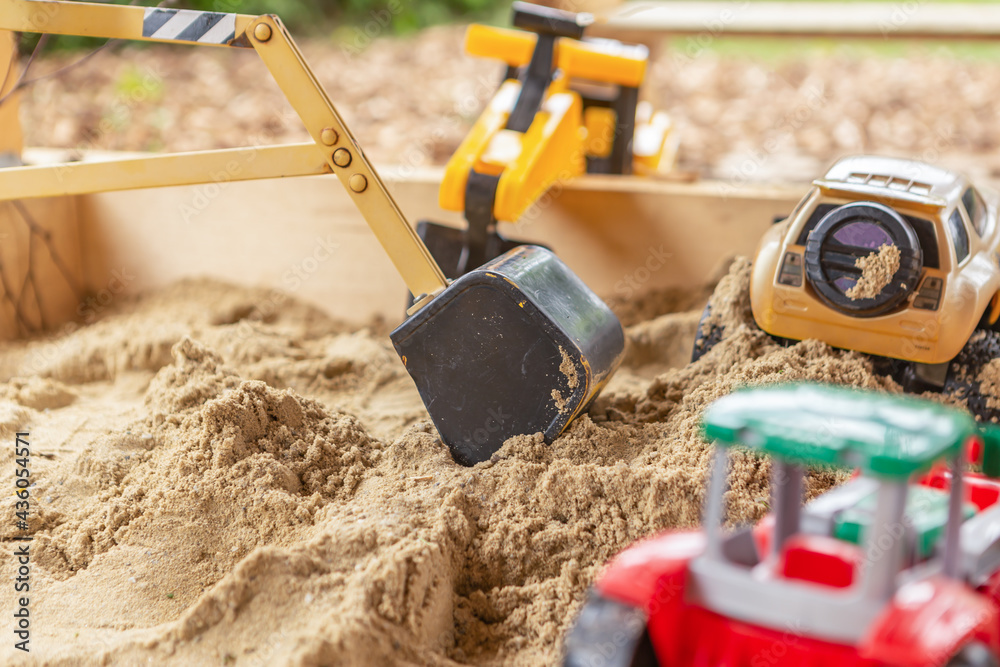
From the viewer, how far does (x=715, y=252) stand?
8.63 ft

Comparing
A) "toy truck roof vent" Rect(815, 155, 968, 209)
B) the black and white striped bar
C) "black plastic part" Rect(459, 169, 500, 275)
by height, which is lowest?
"black plastic part" Rect(459, 169, 500, 275)

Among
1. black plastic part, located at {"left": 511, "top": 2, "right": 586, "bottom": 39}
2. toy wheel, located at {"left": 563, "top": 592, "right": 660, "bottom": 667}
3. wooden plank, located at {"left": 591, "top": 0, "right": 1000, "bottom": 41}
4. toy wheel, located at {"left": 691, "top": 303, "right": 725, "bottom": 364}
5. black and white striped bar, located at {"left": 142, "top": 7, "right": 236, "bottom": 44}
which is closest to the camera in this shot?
toy wheel, located at {"left": 563, "top": 592, "right": 660, "bottom": 667}

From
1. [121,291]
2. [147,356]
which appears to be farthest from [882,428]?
[121,291]

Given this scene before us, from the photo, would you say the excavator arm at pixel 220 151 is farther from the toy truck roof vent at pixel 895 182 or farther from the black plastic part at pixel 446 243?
the toy truck roof vent at pixel 895 182

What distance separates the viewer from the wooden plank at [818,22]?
3129 mm

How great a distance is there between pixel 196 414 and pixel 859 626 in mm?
1269

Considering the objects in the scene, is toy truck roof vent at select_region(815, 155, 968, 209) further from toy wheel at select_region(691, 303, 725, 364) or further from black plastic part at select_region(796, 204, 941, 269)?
toy wheel at select_region(691, 303, 725, 364)

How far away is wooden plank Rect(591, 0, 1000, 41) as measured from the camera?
10.3 ft

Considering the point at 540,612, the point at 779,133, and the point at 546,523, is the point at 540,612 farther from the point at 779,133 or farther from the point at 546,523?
the point at 779,133

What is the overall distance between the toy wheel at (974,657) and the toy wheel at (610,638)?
1.10 feet

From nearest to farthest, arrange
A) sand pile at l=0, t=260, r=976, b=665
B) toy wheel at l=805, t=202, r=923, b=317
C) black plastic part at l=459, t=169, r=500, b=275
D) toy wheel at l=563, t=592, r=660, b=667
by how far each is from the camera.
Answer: toy wheel at l=563, t=592, r=660, b=667 → sand pile at l=0, t=260, r=976, b=665 → toy wheel at l=805, t=202, r=923, b=317 → black plastic part at l=459, t=169, r=500, b=275

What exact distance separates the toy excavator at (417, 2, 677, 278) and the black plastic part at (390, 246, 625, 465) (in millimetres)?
496

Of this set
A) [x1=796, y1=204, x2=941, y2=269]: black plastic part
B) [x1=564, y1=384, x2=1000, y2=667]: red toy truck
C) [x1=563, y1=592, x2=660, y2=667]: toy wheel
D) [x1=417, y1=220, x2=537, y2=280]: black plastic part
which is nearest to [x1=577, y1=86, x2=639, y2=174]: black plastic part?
[x1=417, y1=220, x2=537, y2=280]: black plastic part

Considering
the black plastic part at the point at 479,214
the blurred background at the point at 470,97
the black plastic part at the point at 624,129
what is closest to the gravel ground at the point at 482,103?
the blurred background at the point at 470,97
